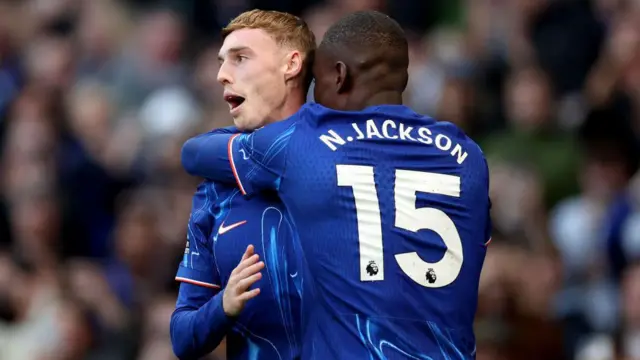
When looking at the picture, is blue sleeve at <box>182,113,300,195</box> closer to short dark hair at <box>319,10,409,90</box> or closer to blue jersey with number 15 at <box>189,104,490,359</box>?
blue jersey with number 15 at <box>189,104,490,359</box>

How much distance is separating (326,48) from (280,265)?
2.61 ft

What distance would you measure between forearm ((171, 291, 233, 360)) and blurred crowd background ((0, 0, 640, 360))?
321cm

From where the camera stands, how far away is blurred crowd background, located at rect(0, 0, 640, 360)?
886 centimetres

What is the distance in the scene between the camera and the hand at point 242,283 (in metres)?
5.04

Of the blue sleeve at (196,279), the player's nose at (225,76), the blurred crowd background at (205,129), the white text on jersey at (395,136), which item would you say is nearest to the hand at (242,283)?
the blue sleeve at (196,279)

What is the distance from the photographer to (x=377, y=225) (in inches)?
198

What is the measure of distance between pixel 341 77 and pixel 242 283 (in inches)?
32.2

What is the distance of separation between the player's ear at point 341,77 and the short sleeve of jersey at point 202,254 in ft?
1.96

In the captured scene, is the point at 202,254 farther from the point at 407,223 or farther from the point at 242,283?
the point at 407,223

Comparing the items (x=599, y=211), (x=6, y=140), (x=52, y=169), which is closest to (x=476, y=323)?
(x=599, y=211)


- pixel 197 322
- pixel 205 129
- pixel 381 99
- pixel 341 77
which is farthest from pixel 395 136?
pixel 205 129

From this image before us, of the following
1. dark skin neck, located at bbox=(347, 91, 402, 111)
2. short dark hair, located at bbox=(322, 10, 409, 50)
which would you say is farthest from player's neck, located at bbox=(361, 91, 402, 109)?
short dark hair, located at bbox=(322, 10, 409, 50)

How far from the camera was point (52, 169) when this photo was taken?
11.6 metres

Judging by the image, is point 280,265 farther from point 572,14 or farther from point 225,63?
point 572,14
